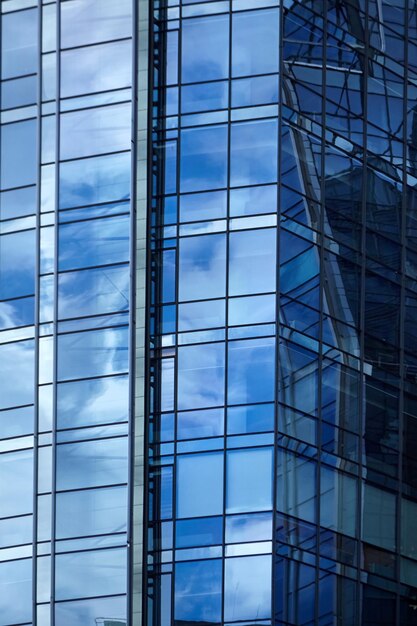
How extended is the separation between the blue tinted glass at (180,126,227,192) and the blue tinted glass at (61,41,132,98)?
3.25 metres

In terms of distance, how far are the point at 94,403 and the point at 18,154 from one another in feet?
29.9

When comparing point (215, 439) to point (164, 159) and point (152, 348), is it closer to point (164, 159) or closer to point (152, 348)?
point (152, 348)

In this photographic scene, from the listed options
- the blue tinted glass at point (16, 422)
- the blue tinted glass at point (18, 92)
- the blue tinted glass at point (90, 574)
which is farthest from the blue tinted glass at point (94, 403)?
the blue tinted glass at point (18, 92)

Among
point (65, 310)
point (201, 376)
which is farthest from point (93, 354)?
point (201, 376)

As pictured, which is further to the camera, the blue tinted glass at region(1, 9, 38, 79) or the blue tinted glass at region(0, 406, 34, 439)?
the blue tinted glass at region(1, 9, 38, 79)

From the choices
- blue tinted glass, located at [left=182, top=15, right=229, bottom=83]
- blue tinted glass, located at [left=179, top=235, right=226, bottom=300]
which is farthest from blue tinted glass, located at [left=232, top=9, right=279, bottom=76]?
blue tinted glass, located at [left=179, top=235, right=226, bottom=300]

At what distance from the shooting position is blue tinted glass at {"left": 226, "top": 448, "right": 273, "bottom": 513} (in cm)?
5047

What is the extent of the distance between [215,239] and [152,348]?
3848mm

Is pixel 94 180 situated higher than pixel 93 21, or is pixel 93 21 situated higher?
pixel 93 21

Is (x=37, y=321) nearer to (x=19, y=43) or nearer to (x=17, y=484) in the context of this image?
(x=17, y=484)

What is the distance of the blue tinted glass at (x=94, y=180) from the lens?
5409 cm

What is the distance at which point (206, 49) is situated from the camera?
53812mm

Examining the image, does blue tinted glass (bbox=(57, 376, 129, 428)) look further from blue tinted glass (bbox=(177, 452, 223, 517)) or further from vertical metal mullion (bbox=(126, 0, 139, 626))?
blue tinted glass (bbox=(177, 452, 223, 517))

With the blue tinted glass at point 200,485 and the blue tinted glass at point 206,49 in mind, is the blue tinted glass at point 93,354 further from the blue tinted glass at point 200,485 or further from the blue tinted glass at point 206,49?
the blue tinted glass at point 206,49
